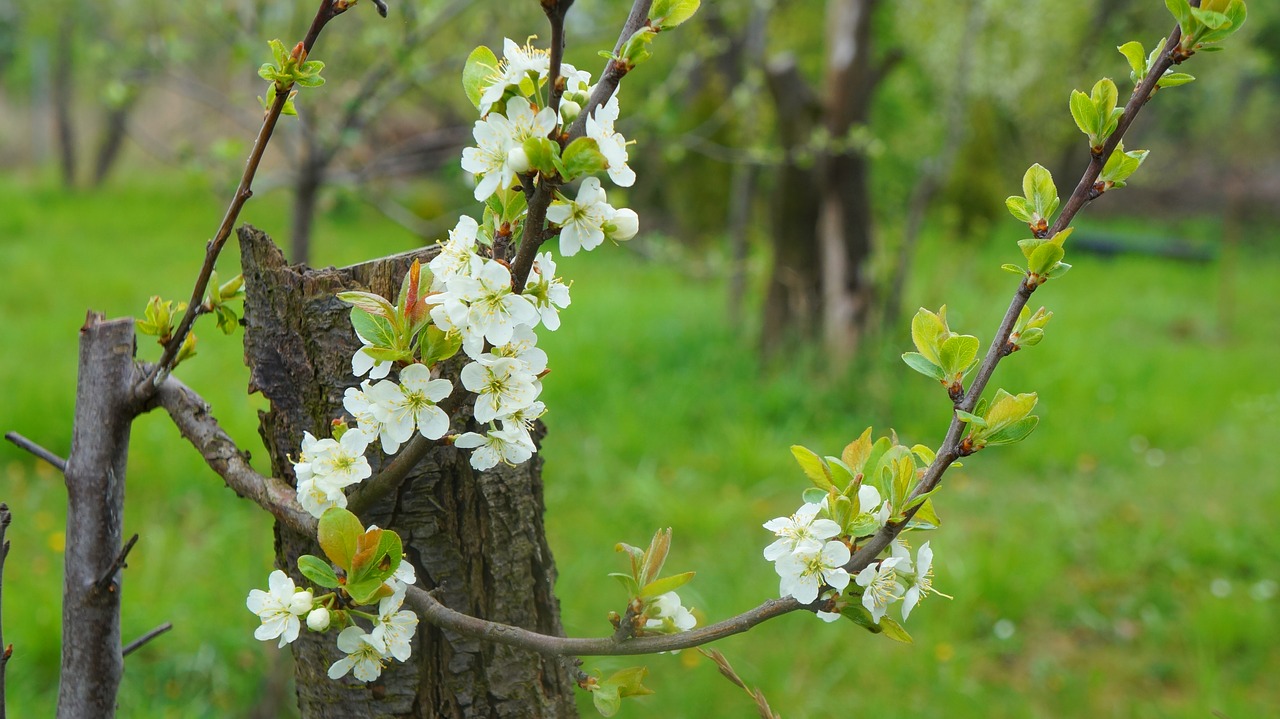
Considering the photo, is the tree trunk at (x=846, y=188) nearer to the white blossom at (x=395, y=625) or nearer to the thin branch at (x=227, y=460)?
the thin branch at (x=227, y=460)

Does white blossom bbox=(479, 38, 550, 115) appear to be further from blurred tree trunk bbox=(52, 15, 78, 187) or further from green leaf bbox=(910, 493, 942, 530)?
blurred tree trunk bbox=(52, 15, 78, 187)

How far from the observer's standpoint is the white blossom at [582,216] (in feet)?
2.40

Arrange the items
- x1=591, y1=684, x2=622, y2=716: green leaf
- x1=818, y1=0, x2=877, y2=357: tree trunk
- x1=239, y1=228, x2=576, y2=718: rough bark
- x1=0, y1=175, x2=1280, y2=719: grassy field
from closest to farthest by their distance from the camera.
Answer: x1=591, y1=684, x2=622, y2=716: green leaf → x1=239, y1=228, x2=576, y2=718: rough bark → x1=0, y1=175, x2=1280, y2=719: grassy field → x1=818, y1=0, x2=877, y2=357: tree trunk

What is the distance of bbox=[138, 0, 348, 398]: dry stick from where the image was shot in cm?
91

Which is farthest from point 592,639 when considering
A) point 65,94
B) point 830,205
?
→ point 65,94

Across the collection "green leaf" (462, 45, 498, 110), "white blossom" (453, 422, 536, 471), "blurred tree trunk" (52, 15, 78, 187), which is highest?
"blurred tree trunk" (52, 15, 78, 187)

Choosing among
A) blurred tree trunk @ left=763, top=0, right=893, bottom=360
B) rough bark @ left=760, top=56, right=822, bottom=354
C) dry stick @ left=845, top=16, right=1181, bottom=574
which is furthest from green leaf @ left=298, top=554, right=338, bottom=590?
rough bark @ left=760, top=56, right=822, bottom=354

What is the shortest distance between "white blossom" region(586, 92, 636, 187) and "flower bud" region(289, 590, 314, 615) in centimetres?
48

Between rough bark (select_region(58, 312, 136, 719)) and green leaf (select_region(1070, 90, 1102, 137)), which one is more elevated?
green leaf (select_region(1070, 90, 1102, 137))

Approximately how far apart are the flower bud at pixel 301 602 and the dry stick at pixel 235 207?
36 cm

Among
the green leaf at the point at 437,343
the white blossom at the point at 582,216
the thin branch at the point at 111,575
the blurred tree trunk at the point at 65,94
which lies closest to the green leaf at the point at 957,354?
the white blossom at the point at 582,216

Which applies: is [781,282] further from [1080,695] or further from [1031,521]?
[1080,695]

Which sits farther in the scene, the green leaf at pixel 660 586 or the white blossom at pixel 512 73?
the green leaf at pixel 660 586

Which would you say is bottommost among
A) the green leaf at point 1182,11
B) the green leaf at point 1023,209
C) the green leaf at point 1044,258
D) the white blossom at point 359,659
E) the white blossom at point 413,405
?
the white blossom at point 359,659
